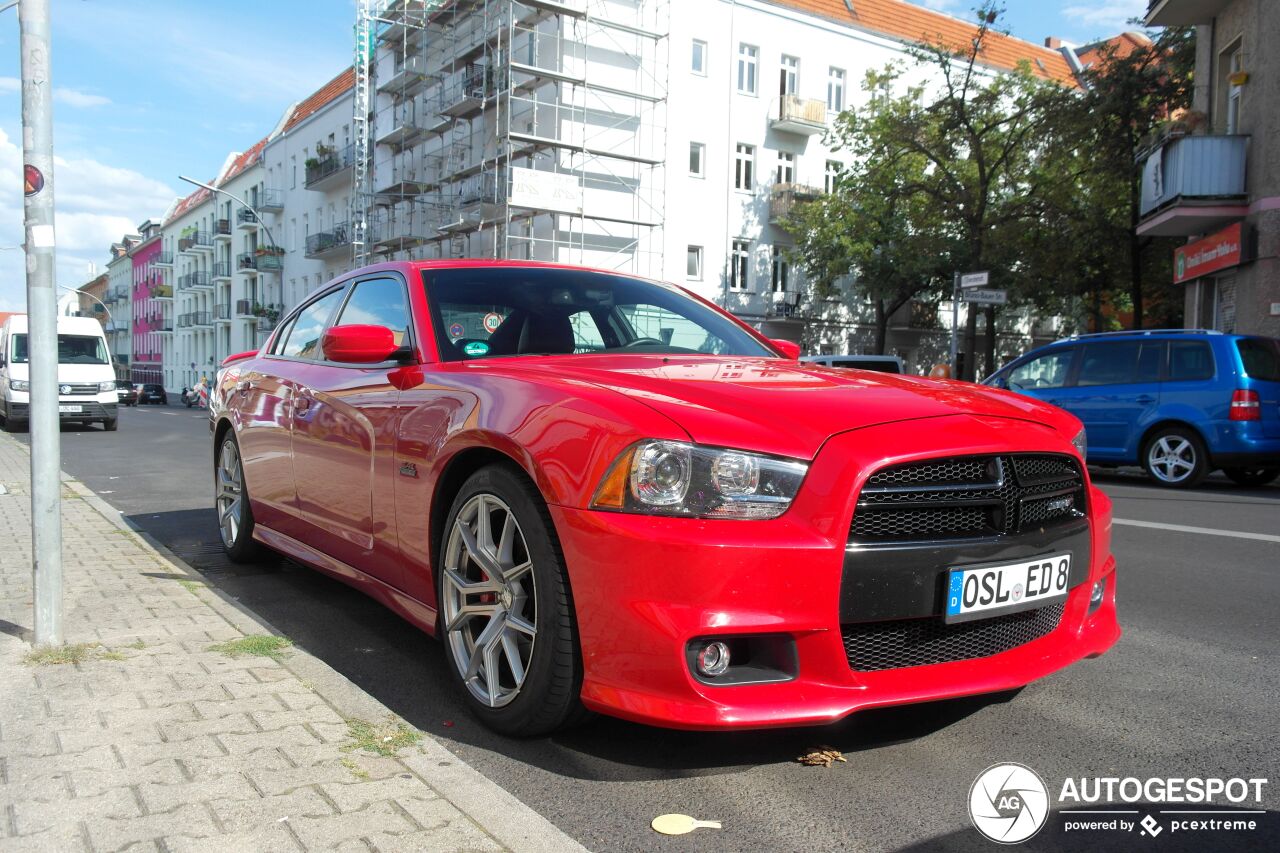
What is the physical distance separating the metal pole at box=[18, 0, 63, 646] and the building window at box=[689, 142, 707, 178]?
112ft

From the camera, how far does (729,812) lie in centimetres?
260

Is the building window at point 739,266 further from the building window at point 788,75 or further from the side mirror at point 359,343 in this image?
the side mirror at point 359,343

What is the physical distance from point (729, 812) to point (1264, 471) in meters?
11.8

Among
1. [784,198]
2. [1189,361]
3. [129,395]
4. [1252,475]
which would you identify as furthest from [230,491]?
[129,395]

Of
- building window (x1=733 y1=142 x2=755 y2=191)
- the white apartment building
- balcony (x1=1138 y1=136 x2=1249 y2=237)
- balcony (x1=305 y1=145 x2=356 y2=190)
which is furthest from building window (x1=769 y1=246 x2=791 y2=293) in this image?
balcony (x1=1138 y1=136 x2=1249 y2=237)

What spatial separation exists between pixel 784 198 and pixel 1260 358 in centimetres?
2814

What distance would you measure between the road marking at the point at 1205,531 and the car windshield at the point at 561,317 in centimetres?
474

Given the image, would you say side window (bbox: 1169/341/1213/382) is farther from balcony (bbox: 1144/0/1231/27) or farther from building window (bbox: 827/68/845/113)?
building window (bbox: 827/68/845/113)

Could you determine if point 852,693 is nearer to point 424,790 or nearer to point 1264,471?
point 424,790

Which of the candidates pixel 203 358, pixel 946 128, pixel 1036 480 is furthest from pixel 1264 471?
pixel 203 358

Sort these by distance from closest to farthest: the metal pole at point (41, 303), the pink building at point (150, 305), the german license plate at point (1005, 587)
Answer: the german license plate at point (1005, 587), the metal pole at point (41, 303), the pink building at point (150, 305)

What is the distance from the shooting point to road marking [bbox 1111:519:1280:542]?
729 cm

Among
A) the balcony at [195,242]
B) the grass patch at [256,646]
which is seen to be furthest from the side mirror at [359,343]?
the balcony at [195,242]

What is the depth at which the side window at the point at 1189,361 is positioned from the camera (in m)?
11.2
